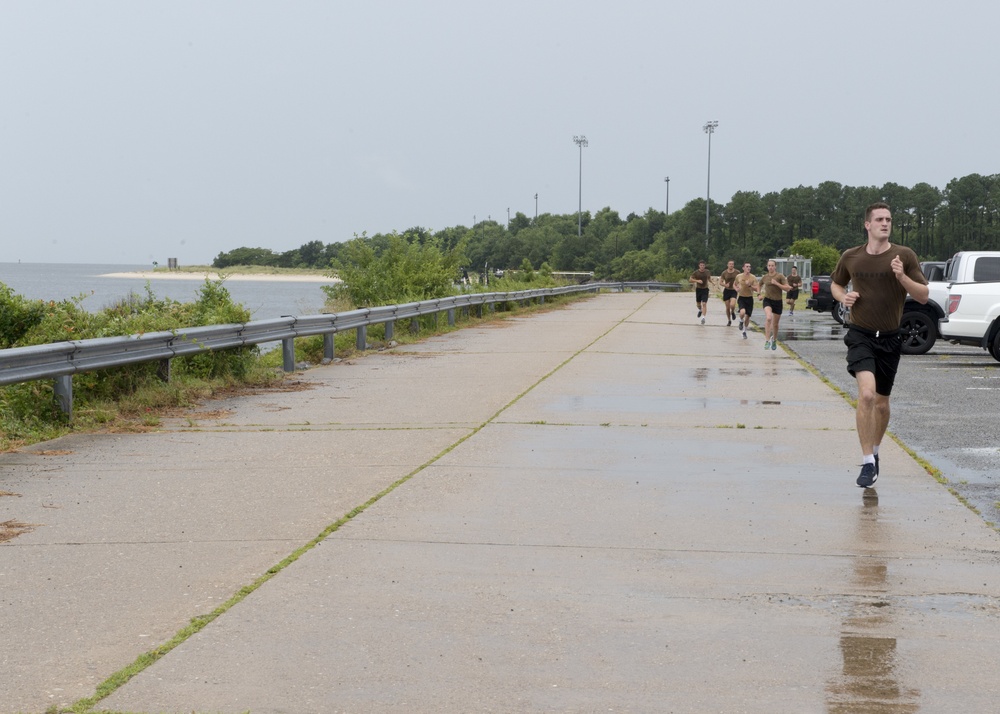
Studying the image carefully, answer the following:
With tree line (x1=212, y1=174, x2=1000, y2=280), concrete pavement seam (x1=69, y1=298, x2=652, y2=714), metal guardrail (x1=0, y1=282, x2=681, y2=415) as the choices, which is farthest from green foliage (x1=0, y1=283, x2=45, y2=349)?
tree line (x1=212, y1=174, x2=1000, y2=280)

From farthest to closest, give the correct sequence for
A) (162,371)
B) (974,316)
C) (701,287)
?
(701,287) → (974,316) → (162,371)

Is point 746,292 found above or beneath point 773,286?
beneath

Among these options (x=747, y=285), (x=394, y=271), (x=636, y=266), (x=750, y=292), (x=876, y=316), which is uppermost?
(x=876, y=316)

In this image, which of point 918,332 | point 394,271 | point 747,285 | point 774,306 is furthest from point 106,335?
point 394,271

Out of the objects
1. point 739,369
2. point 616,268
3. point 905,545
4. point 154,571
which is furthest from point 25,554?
point 616,268

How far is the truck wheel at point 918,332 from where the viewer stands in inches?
904

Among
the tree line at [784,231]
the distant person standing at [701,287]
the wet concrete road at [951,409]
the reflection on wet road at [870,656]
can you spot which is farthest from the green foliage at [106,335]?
the tree line at [784,231]

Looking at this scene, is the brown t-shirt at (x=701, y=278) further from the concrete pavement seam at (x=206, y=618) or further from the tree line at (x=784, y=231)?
the tree line at (x=784, y=231)

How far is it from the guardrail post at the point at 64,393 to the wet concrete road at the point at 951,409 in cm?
771

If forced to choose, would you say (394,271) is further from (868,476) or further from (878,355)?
(868,476)

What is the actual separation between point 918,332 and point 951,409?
31.2 feet

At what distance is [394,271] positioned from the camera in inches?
1270

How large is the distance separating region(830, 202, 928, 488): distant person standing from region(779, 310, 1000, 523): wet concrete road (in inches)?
31.6

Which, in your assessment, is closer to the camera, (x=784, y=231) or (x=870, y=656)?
(x=870, y=656)
